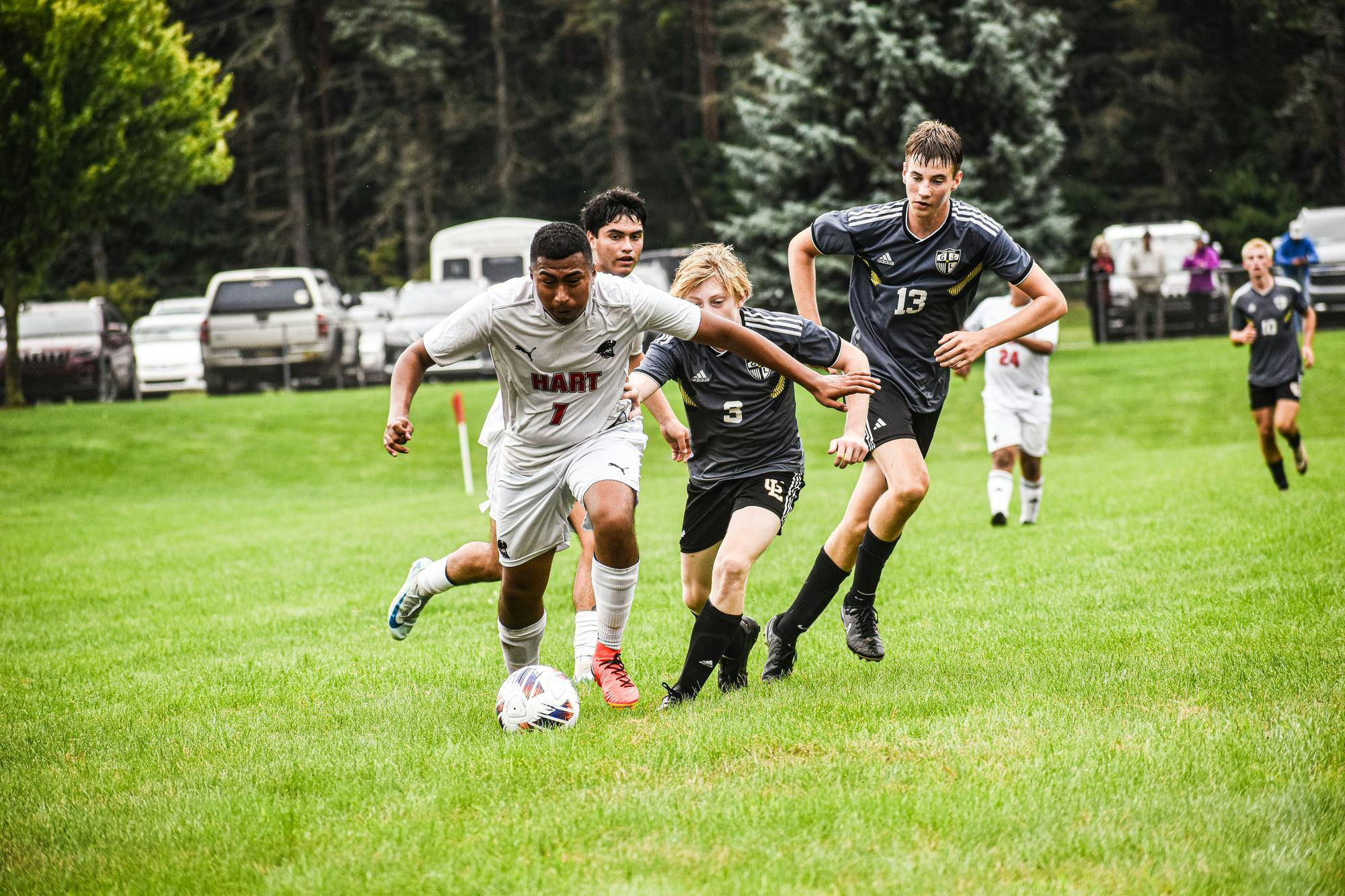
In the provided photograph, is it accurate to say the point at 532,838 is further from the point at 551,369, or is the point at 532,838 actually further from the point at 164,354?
the point at 164,354

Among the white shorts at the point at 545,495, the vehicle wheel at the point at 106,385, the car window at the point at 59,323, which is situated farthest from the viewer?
the car window at the point at 59,323

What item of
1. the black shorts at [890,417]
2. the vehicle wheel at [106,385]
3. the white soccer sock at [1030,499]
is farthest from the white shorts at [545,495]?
the vehicle wheel at [106,385]

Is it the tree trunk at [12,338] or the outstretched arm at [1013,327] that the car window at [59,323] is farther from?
the outstretched arm at [1013,327]

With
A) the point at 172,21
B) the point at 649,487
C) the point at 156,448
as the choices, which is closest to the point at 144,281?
the point at 172,21

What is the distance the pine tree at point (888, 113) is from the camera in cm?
2798

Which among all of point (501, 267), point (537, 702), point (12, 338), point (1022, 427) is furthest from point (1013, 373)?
point (501, 267)

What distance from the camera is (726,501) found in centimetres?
622

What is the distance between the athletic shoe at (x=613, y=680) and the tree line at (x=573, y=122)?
120 feet

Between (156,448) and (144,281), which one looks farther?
(144,281)

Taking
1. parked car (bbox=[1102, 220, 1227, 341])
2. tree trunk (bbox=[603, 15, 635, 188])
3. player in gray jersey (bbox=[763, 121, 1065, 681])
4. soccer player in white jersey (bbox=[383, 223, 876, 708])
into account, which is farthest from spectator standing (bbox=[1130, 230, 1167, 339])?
soccer player in white jersey (bbox=[383, 223, 876, 708])

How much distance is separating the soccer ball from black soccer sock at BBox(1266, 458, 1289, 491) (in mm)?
9327

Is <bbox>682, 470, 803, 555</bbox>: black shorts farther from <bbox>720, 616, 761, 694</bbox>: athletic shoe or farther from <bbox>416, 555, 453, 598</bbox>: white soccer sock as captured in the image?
<bbox>416, 555, 453, 598</bbox>: white soccer sock

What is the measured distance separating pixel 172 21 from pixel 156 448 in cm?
2843

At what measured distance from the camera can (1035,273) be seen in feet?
20.4
